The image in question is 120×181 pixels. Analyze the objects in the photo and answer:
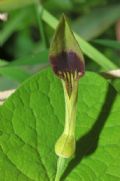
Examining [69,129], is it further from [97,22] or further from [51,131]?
[97,22]

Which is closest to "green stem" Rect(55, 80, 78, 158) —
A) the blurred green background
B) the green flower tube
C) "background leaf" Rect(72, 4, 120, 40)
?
the green flower tube

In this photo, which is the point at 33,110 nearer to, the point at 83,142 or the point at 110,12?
the point at 83,142

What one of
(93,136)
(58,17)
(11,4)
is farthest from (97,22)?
(93,136)

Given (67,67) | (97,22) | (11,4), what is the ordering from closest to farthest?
1. (67,67)
2. (11,4)
3. (97,22)

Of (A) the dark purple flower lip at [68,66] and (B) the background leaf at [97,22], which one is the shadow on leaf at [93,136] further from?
(B) the background leaf at [97,22]

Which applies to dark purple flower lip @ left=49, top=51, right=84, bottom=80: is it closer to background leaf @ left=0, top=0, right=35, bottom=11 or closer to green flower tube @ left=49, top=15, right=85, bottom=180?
green flower tube @ left=49, top=15, right=85, bottom=180

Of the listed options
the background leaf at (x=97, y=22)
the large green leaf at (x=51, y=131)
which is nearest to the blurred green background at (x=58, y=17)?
the background leaf at (x=97, y=22)

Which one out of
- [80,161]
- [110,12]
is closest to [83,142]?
[80,161]

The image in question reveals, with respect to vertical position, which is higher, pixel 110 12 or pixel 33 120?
pixel 33 120
